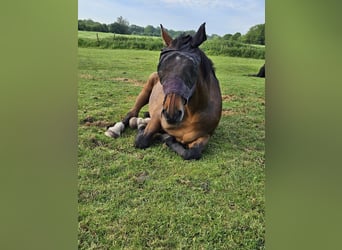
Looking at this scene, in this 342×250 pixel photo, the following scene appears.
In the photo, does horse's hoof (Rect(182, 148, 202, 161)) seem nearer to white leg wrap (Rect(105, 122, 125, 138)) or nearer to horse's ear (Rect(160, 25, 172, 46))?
white leg wrap (Rect(105, 122, 125, 138))

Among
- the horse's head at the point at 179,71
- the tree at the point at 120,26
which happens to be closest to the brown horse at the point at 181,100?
the horse's head at the point at 179,71

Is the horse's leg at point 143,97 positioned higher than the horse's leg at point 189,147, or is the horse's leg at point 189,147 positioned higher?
the horse's leg at point 143,97

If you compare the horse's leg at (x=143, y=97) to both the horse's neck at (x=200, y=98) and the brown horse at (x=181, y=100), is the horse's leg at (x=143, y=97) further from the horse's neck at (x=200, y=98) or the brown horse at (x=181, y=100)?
the horse's neck at (x=200, y=98)

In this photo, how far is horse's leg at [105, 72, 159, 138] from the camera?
6.98 ft

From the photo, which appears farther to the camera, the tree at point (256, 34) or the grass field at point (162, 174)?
the tree at point (256, 34)

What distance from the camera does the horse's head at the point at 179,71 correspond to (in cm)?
203

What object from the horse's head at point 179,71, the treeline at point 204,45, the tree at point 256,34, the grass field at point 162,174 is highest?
the tree at point 256,34

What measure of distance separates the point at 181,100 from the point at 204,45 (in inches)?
13.7

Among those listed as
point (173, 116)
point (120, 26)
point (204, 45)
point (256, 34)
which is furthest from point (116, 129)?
point (256, 34)

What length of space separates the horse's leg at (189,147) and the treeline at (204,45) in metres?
0.50
